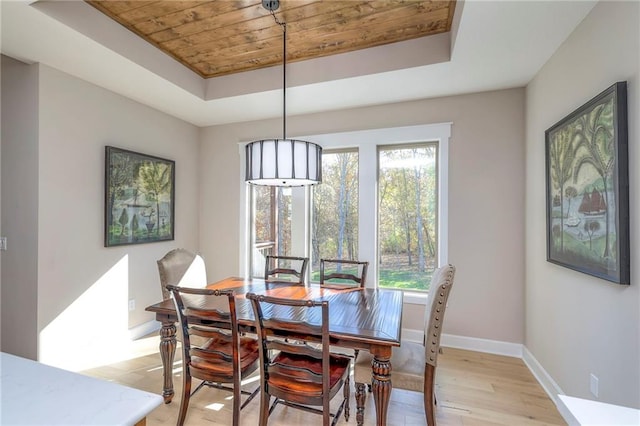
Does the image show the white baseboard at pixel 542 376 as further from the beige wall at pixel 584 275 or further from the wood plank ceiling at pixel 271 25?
the wood plank ceiling at pixel 271 25

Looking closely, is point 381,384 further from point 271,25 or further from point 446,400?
point 271,25

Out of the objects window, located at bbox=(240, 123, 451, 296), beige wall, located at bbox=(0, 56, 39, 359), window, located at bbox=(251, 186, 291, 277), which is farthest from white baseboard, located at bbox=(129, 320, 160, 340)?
window, located at bbox=(240, 123, 451, 296)

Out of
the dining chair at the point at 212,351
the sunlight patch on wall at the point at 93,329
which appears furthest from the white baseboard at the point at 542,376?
the sunlight patch on wall at the point at 93,329

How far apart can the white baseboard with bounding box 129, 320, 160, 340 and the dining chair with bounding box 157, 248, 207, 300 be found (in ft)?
3.67

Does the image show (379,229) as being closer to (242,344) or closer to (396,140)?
(396,140)

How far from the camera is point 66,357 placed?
8.55 feet

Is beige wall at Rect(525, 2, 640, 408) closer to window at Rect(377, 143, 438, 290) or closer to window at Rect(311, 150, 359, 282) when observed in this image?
window at Rect(377, 143, 438, 290)

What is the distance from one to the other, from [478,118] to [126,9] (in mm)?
3143

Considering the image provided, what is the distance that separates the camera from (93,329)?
9.31 ft

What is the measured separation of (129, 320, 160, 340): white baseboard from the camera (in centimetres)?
323

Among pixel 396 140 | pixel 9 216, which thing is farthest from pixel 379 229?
pixel 9 216

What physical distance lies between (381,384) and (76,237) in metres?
2.84

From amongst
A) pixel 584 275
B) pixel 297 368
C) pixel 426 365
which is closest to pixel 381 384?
pixel 426 365

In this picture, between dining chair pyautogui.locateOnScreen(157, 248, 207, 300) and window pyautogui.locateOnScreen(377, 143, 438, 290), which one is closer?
dining chair pyautogui.locateOnScreen(157, 248, 207, 300)
